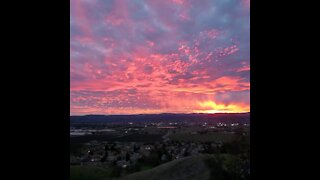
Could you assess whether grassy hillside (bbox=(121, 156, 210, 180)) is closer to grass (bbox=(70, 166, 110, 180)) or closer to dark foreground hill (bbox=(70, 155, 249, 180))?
dark foreground hill (bbox=(70, 155, 249, 180))

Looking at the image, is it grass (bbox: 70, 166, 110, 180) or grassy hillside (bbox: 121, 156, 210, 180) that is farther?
grass (bbox: 70, 166, 110, 180)

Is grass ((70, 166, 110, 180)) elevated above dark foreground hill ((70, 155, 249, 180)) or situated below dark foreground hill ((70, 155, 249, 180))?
below

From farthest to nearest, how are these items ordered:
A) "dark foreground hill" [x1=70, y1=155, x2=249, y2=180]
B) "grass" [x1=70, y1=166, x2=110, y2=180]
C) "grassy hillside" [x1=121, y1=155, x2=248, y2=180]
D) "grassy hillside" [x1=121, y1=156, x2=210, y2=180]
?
"grass" [x1=70, y1=166, x2=110, y2=180] < "grassy hillside" [x1=121, y1=156, x2=210, y2=180] < "grassy hillside" [x1=121, y1=155, x2=248, y2=180] < "dark foreground hill" [x1=70, y1=155, x2=249, y2=180]

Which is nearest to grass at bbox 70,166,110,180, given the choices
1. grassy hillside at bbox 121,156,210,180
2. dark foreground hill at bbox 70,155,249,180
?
dark foreground hill at bbox 70,155,249,180

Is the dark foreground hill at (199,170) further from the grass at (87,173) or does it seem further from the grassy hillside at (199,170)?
the grass at (87,173)

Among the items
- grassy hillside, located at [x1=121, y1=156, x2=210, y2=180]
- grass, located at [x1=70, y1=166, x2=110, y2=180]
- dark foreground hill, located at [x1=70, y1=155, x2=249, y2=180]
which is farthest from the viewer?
grass, located at [x1=70, y1=166, x2=110, y2=180]

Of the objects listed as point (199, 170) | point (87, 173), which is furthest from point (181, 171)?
point (87, 173)

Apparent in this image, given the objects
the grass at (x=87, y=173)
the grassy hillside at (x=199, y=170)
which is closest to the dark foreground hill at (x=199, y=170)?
the grassy hillside at (x=199, y=170)

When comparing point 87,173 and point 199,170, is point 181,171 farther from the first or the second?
point 87,173

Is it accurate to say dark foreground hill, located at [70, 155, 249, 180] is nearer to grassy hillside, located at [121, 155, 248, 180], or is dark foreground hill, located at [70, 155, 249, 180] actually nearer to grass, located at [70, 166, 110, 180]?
grassy hillside, located at [121, 155, 248, 180]

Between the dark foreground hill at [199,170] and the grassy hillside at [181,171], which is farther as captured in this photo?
the grassy hillside at [181,171]
